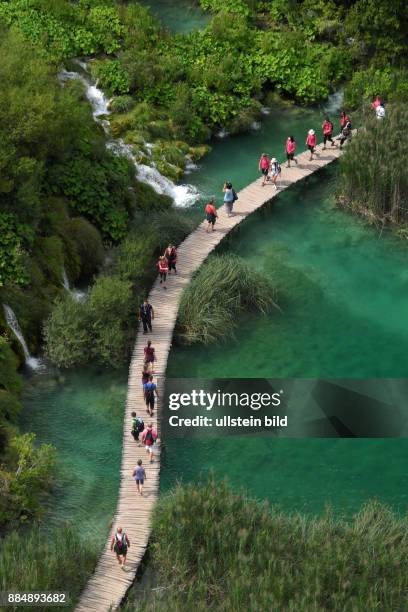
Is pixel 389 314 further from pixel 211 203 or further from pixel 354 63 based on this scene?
pixel 354 63

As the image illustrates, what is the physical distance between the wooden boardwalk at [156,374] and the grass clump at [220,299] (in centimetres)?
54

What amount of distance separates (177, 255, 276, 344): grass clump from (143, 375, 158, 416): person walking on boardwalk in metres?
3.34

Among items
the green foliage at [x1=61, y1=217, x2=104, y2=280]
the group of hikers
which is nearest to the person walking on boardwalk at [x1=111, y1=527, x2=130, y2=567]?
the group of hikers


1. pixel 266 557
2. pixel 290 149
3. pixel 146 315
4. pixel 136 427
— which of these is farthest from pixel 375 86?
pixel 266 557

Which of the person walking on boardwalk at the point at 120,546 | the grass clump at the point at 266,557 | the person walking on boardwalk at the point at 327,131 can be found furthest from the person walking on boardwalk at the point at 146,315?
the person walking on boardwalk at the point at 327,131

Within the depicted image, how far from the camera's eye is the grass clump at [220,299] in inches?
1292

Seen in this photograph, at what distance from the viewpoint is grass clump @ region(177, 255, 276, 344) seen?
1292 inches

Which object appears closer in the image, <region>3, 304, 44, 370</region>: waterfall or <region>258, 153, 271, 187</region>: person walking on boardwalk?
<region>3, 304, 44, 370</region>: waterfall

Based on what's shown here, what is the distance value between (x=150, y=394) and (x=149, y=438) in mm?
1551

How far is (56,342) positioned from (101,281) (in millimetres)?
2685

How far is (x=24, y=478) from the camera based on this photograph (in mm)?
27047

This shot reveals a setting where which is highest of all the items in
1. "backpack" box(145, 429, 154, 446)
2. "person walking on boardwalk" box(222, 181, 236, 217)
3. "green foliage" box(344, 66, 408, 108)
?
"green foliage" box(344, 66, 408, 108)

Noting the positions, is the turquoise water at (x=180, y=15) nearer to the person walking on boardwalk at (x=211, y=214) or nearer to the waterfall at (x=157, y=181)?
the waterfall at (x=157, y=181)

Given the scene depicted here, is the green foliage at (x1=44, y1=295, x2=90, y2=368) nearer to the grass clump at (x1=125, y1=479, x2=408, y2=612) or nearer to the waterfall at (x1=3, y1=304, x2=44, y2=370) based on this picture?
the waterfall at (x1=3, y1=304, x2=44, y2=370)
